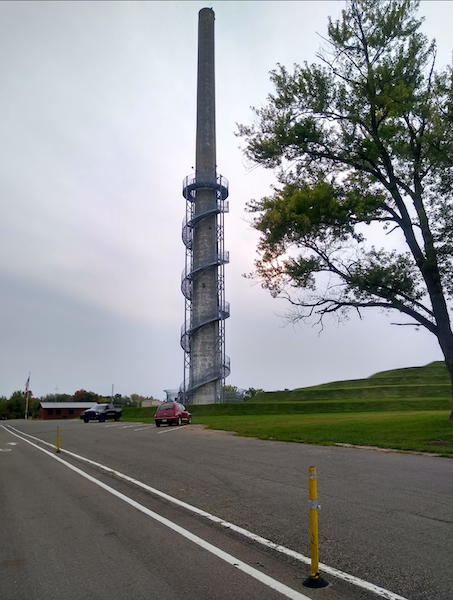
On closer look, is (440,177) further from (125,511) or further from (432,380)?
(432,380)

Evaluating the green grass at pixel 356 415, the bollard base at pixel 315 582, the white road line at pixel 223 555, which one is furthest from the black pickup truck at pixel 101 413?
the bollard base at pixel 315 582

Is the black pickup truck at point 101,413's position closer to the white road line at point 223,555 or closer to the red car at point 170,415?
the red car at point 170,415

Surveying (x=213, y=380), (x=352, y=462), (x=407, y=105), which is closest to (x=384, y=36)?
(x=407, y=105)

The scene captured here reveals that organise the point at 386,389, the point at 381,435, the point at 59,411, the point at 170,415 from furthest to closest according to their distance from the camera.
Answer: the point at 59,411, the point at 386,389, the point at 170,415, the point at 381,435

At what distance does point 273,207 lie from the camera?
789 inches

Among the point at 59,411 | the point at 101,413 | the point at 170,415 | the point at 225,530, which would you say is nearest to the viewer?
the point at 225,530

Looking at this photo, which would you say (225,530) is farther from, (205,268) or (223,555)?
(205,268)

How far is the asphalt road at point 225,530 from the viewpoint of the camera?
15.4 ft

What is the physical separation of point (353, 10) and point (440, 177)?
7.99 m

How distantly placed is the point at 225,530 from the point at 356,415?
27.5m

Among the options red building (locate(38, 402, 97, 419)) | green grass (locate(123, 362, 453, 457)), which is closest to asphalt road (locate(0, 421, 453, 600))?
green grass (locate(123, 362, 453, 457))

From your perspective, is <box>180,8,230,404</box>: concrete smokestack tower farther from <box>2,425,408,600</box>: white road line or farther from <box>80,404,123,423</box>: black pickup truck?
<box>2,425,408,600</box>: white road line

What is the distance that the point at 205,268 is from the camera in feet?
176

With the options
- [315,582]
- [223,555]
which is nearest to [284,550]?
[223,555]
